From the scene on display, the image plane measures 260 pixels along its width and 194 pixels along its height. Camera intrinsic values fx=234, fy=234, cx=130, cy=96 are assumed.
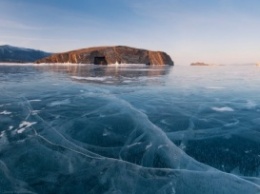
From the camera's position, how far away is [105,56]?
409 ft

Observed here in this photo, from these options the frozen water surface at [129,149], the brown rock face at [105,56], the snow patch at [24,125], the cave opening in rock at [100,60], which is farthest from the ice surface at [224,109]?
the cave opening in rock at [100,60]

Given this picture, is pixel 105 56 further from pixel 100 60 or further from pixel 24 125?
pixel 24 125

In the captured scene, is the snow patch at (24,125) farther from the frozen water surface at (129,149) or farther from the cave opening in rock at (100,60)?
the cave opening in rock at (100,60)

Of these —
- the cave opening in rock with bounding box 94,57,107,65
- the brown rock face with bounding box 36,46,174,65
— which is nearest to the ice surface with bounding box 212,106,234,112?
the brown rock face with bounding box 36,46,174,65

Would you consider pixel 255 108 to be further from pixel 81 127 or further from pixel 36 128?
pixel 36 128

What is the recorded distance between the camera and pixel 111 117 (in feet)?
29.5

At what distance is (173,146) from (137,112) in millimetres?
3558

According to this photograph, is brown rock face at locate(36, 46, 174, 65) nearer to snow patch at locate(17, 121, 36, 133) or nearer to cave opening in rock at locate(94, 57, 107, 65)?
cave opening in rock at locate(94, 57, 107, 65)

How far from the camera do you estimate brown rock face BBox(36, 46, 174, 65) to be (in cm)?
12381

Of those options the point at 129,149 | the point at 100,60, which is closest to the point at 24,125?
the point at 129,149

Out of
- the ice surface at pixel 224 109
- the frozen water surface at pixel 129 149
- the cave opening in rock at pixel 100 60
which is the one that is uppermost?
the ice surface at pixel 224 109

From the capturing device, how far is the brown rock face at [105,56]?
12381cm

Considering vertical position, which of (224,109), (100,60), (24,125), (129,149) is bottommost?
(100,60)

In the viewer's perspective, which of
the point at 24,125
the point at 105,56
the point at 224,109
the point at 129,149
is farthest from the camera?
the point at 105,56
